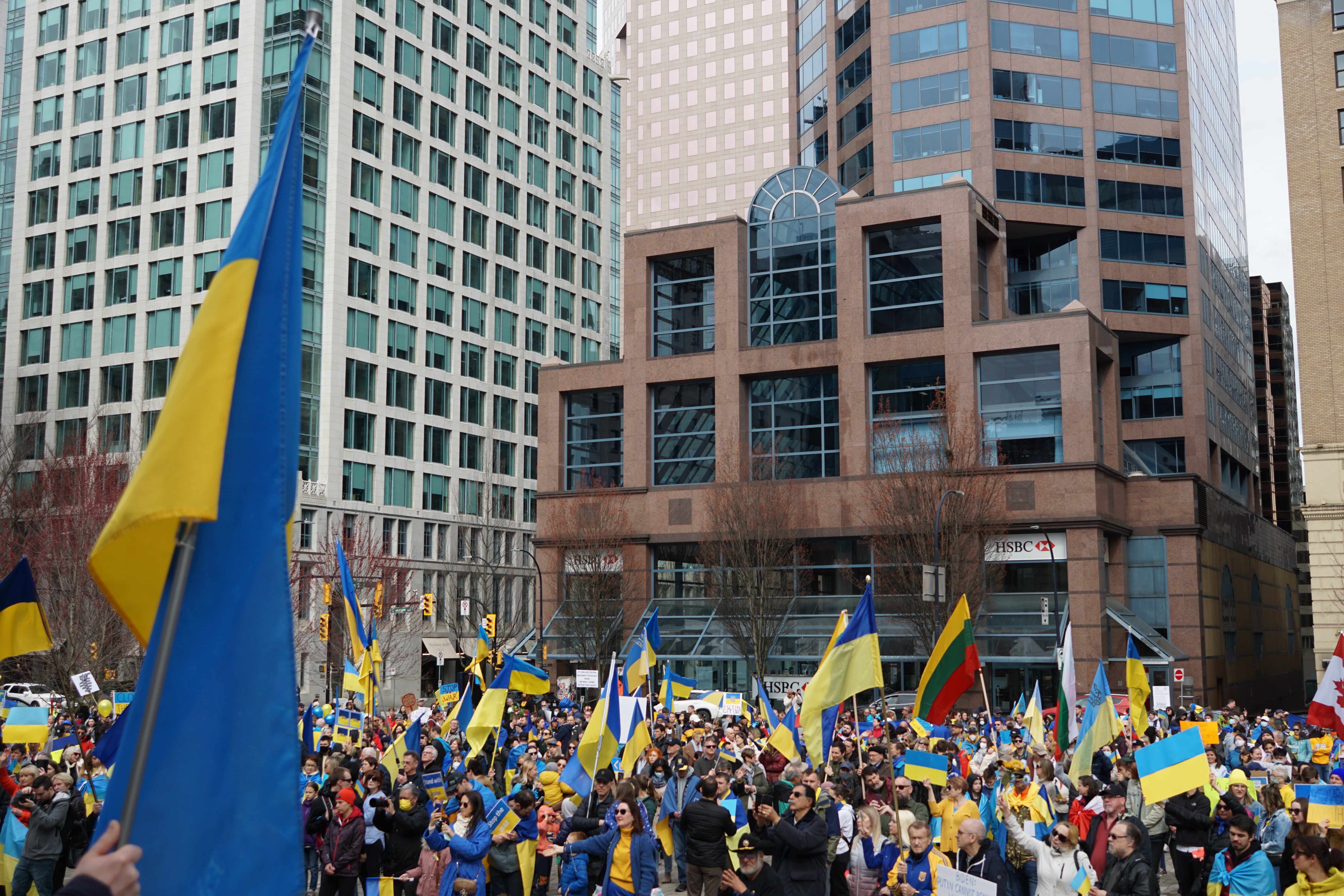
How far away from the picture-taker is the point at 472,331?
85.8 metres

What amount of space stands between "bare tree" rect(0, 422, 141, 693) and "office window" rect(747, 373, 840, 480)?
2573cm

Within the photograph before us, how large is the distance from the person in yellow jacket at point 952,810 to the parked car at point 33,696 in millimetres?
26008

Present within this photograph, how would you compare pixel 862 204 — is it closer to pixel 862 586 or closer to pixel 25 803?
pixel 862 586

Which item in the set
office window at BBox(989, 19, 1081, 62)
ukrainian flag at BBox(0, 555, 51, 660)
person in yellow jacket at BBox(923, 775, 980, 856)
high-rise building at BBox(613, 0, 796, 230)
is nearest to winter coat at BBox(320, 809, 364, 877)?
ukrainian flag at BBox(0, 555, 51, 660)

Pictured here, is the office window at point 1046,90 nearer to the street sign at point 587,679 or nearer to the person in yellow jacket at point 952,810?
the street sign at point 587,679

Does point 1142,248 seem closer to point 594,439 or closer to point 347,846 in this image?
point 594,439

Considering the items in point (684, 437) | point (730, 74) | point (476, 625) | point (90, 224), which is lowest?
point (476, 625)

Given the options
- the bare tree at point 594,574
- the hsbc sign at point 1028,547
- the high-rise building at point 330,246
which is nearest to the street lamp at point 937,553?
the hsbc sign at point 1028,547

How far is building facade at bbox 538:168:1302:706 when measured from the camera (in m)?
49.8

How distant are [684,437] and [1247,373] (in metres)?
46.0

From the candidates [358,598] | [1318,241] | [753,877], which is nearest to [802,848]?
[753,877]

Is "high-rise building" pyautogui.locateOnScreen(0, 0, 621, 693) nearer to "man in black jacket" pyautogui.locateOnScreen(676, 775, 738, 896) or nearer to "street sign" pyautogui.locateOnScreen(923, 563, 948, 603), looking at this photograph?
"street sign" pyautogui.locateOnScreen(923, 563, 948, 603)

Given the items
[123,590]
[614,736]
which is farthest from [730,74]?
[123,590]

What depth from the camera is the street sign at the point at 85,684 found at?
2341cm
